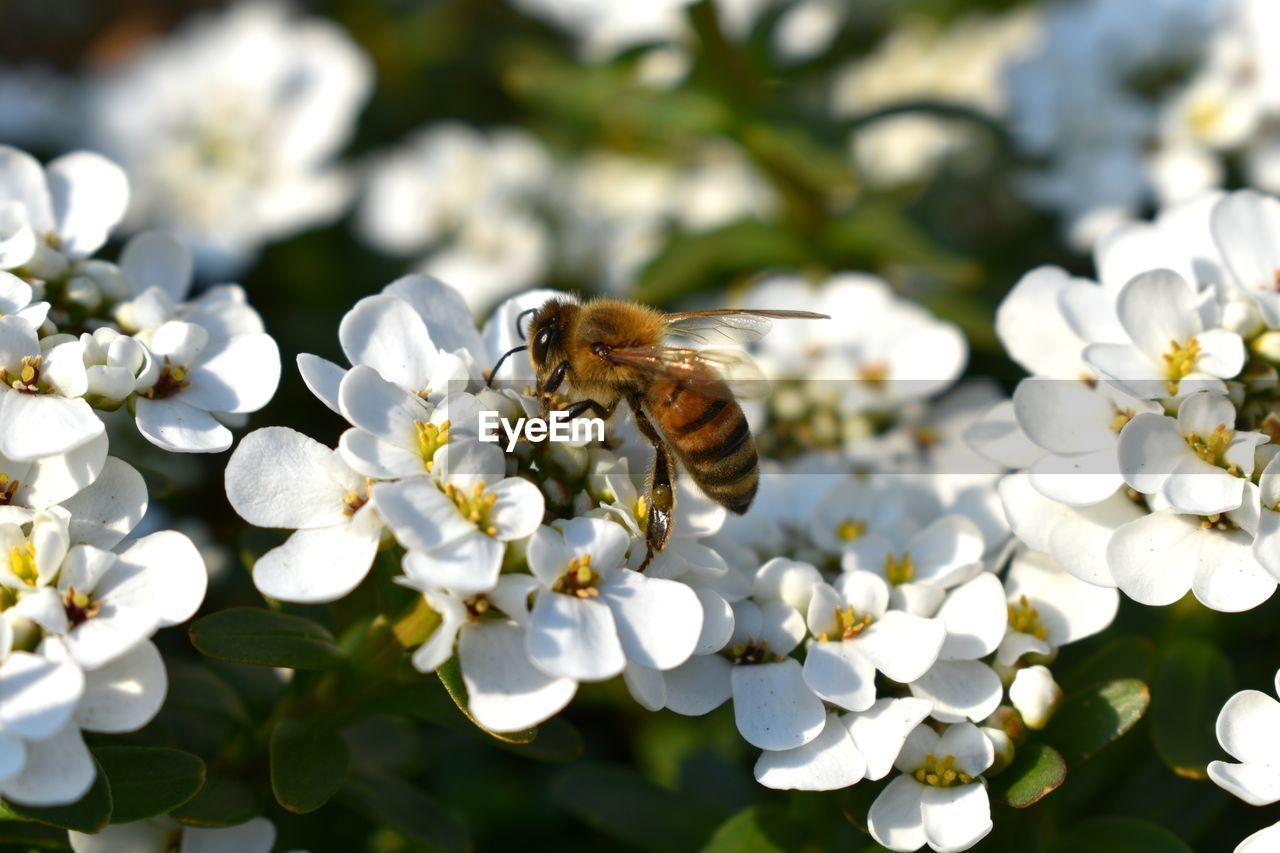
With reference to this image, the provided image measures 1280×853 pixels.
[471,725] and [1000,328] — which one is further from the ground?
[1000,328]

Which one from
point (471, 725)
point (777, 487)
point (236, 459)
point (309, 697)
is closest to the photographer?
point (236, 459)

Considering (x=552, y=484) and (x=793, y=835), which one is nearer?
(x=552, y=484)

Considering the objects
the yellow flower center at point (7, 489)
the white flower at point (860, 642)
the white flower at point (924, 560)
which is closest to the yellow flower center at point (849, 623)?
the white flower at point (860, 642)

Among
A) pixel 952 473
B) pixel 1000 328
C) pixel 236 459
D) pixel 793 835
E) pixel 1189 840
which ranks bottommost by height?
pixel 1189 840

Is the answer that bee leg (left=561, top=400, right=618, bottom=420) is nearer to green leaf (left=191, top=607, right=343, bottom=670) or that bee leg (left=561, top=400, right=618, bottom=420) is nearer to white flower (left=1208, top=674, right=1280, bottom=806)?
green leaf (left=191, top=607, right=343, bottom=670)

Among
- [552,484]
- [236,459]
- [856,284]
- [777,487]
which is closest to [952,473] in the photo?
[777,487]

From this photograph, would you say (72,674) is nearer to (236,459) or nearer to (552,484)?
(236,459)

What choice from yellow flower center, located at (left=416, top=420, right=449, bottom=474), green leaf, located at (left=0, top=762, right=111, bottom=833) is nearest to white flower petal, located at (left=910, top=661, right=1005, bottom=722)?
yellow flower center, located at (left=416, top=420, right=449, bottom=474)

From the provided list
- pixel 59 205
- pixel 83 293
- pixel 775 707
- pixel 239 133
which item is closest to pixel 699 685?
pixel 775 707
